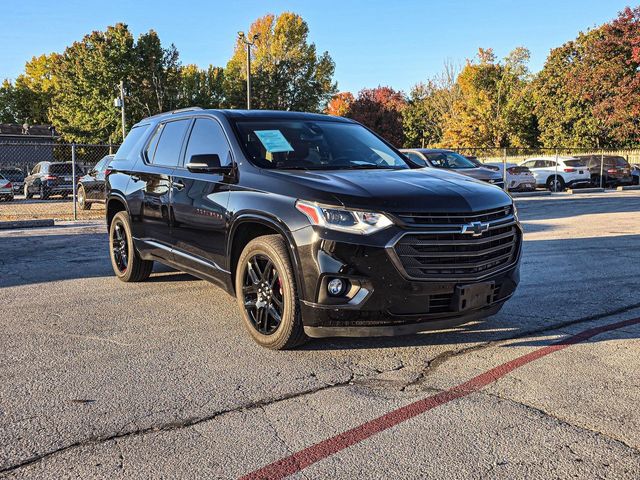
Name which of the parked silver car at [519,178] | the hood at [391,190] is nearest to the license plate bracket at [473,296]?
the hood at [391,190]

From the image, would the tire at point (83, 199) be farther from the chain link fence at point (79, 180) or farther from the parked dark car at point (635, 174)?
the parked dark car at point (635, 174)

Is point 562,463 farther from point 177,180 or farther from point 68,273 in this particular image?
point 68,273

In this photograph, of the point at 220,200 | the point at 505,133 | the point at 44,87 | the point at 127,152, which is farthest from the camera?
the point at 44,87

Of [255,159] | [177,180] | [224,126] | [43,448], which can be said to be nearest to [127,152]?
[177,180]

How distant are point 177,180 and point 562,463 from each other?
13.5 feet

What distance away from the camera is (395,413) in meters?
3.38

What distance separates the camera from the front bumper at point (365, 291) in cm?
394

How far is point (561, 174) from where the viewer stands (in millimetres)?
28484

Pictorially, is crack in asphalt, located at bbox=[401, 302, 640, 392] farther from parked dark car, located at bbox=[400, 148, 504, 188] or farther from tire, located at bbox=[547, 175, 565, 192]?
tire, located at bbox=[547, 175, 565, 192]

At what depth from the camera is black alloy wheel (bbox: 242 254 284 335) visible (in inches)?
175

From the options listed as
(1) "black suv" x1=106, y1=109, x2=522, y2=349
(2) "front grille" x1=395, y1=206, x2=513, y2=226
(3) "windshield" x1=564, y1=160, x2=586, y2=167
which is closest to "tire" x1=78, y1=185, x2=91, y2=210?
(1) "black suv" x1=106, y1=109, x2=522, y2=349

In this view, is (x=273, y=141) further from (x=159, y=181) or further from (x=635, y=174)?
(x=635, y=174)

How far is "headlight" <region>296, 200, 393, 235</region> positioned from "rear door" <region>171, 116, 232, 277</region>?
1.14 meters

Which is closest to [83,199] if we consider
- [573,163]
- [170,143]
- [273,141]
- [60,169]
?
[60,169]
